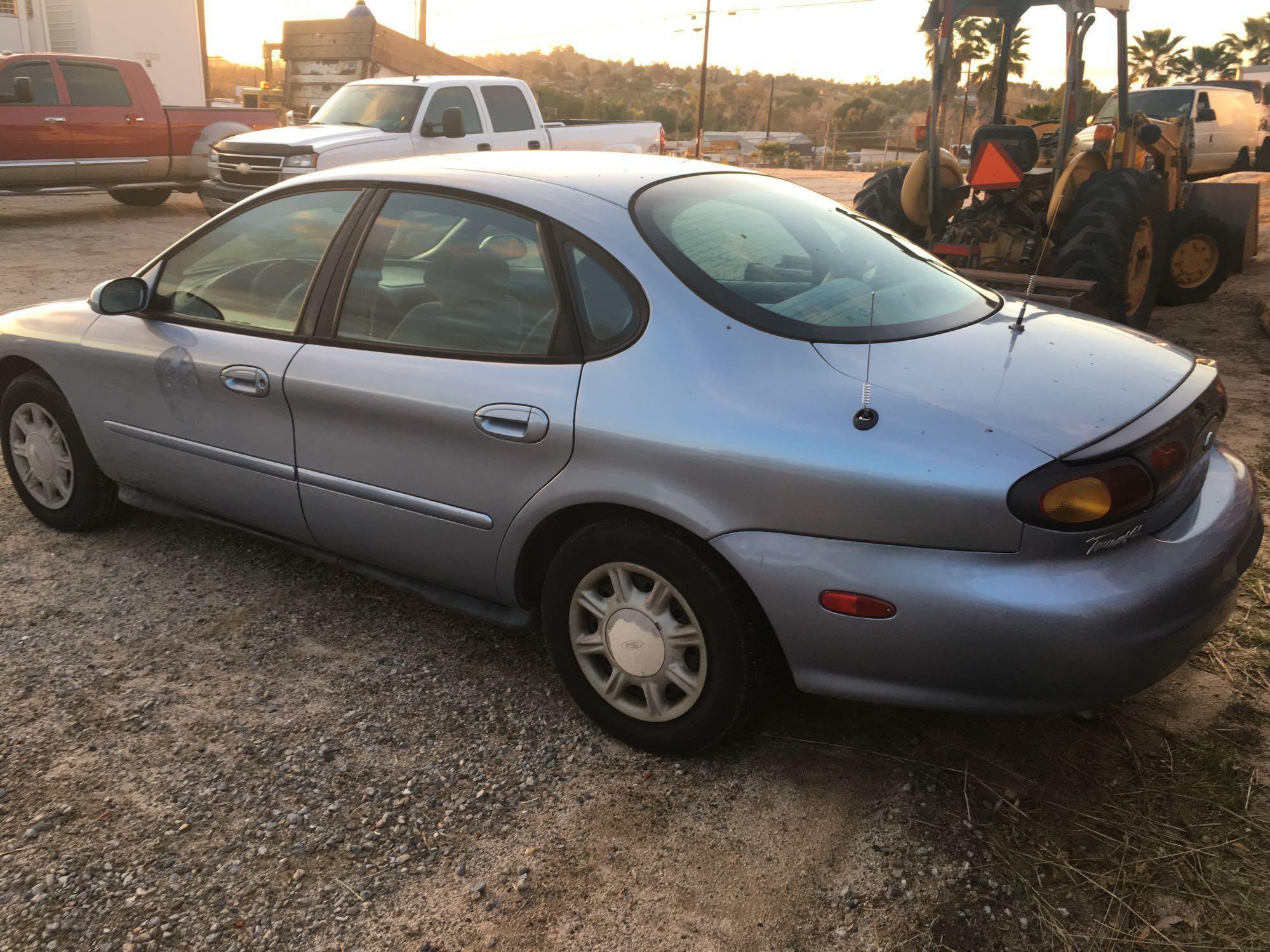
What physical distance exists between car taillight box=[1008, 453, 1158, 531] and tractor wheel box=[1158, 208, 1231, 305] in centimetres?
744

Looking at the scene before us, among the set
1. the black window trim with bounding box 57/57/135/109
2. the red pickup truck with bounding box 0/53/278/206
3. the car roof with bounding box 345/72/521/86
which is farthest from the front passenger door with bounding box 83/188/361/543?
the black window trim with bounding box 57/57/135/109

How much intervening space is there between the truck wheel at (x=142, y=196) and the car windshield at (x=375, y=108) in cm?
488

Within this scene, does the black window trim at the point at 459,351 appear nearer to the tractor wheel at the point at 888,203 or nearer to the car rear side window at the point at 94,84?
the tractor wheel at the point at 888,203

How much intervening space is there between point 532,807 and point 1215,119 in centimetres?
1832

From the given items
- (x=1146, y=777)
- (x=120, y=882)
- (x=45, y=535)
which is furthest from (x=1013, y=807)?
(x=45, y=535)

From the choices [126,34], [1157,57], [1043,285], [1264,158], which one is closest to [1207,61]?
[1157,57]

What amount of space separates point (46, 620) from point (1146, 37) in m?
60.5

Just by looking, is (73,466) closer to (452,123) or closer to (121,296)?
(121,296)

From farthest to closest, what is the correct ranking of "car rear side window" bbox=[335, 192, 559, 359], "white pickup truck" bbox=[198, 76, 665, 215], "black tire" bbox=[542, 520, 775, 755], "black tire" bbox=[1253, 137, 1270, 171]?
"black tire" bbox=[1253, 137, 1270, 171] < "white pickup truck" bbox=[198, 76, 665, 215] < "car rear side window" bbox=[335, 192, 559, 359] < "black tire" bbox=[542, 520, 775, 755]

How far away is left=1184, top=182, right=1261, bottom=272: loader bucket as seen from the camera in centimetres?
877

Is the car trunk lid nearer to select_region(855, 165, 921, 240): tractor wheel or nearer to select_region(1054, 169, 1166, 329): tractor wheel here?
select_region(1054, 169, 1166, 329): tractor wheel

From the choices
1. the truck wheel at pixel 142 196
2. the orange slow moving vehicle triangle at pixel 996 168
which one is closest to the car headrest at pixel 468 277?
the orange slow moving vehicle triangle at pixel 996 168

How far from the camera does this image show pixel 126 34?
74.4 feet

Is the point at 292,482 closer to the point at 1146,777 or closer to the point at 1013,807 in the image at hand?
the point at 1013,807
